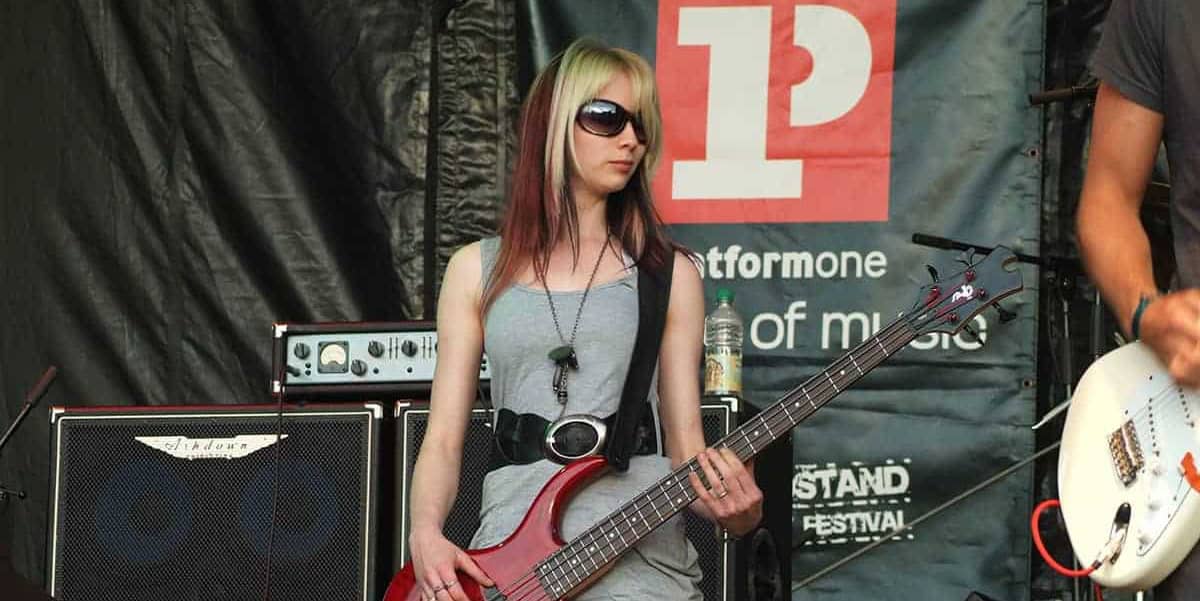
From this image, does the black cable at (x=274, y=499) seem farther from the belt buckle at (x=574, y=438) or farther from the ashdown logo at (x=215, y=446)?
the belt buckle at (x=574, y=438)

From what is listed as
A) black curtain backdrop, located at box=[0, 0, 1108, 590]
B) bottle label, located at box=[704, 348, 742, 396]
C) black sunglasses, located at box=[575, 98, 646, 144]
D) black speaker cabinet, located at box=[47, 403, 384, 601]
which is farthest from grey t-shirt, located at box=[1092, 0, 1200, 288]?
black curtain backdrop, located at box=[0, 0, 1108, 590]

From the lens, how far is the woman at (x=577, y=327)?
→ 3.68 metres

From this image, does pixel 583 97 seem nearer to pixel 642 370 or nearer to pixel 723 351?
pixel 642 370

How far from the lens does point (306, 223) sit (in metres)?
5.82

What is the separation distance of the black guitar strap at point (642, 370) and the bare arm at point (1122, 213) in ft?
3.82

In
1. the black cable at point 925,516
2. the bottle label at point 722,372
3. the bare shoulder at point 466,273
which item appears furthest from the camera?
the black cable at point 925,516

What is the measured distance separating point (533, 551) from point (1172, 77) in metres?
1.56

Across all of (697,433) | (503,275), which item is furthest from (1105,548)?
(503,275)

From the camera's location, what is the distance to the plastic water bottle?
5066 mm

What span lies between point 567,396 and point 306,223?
2.31m

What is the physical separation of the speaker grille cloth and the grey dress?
45.7 inches

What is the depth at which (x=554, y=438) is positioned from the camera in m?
3.65

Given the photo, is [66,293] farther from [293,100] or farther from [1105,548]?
[1105,548]

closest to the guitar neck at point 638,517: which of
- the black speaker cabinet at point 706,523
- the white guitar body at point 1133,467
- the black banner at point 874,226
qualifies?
the black speaker cabinet at point 706,523
